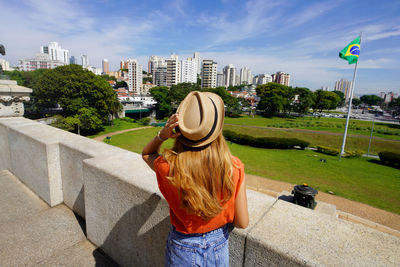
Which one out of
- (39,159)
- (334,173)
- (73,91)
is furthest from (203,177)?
(73,91)

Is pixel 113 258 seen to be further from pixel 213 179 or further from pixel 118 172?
pixel 213 179

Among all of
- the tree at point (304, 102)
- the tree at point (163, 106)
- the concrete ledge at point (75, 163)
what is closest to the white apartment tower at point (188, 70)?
the tree at point (163, 106)

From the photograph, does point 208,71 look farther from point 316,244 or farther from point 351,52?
point 316,244

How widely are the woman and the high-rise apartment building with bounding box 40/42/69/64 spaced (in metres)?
207

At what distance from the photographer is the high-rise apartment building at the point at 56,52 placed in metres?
A: 170

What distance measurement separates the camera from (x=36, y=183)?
3.52 meters

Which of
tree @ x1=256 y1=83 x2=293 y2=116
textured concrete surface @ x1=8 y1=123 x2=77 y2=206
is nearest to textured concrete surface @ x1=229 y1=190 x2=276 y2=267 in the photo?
textured concrete surface @ x1=8 y1=123 x2=77 y2=206

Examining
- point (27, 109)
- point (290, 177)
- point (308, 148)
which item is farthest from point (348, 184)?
point (27, 109)

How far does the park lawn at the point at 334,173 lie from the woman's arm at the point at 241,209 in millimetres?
16409

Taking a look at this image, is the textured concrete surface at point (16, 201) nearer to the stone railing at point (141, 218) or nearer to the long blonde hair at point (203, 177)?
the stone railing at point (141, 218)

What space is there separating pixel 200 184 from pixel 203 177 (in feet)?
0.12

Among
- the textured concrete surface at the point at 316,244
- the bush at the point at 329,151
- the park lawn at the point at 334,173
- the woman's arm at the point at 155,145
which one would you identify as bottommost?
the park lawn at the point at 334,173

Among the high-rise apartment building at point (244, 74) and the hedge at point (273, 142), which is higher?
the high-rise apartment building at point (244, 74)

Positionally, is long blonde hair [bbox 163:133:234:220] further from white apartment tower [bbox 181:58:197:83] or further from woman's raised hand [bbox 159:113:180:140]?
white apartment tower [bbox 181:58:197:83]
